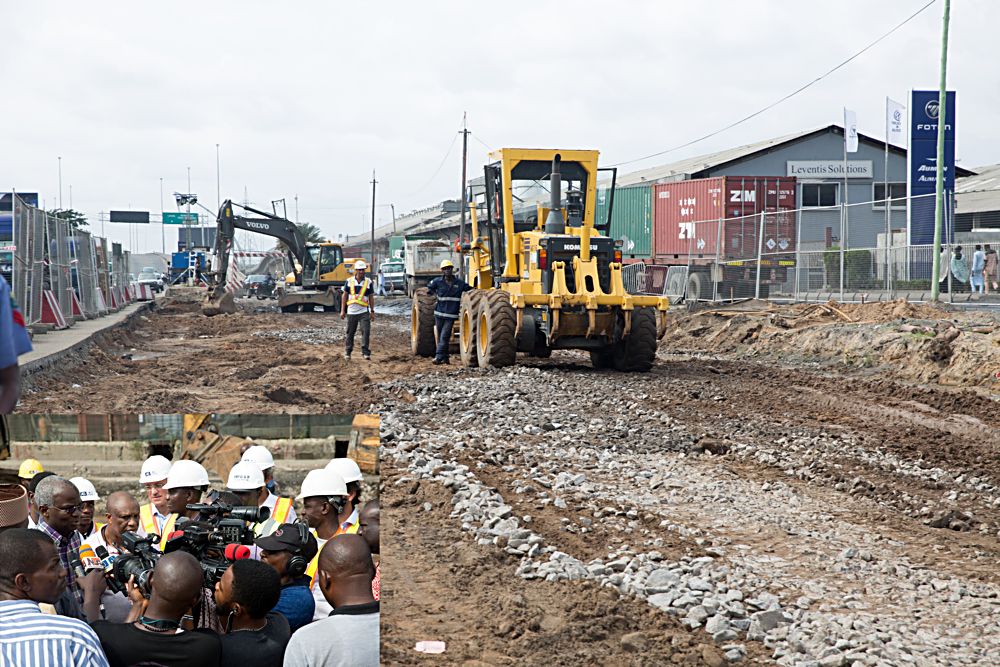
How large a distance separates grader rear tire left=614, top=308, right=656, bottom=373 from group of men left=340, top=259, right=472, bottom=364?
3.09 m

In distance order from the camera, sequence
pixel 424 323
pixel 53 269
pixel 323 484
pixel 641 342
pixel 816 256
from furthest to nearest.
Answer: pixel 816 256 → pixel 53 269 → pixel 424 323 → pixel 641 342 → pixel 323 484

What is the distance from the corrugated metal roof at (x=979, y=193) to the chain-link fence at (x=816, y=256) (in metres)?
10.5

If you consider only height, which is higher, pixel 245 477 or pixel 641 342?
pixel 245 477

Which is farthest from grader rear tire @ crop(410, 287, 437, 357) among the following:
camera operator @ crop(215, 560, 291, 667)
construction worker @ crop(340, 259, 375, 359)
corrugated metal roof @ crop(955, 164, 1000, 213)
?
corrugated metal roof @ crop(955, 164, 1000, 213)

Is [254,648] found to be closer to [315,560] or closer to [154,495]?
[315,560]

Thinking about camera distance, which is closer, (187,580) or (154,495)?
(187,580)

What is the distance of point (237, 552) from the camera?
2.69m

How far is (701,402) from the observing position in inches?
531

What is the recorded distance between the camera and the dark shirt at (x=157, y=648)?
240 centimetres

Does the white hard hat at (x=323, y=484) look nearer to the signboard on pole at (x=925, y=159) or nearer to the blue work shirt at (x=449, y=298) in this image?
the blue work shirt at (x=449, y=298)

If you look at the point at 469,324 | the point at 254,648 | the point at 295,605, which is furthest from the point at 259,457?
the point at 469,324

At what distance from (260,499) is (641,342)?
1303 centimetres

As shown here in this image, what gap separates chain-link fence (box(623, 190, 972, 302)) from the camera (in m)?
22.9

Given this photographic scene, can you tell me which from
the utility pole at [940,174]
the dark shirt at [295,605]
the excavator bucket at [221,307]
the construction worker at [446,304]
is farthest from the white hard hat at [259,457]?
the excavator bucket at [221,307]
